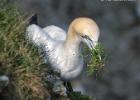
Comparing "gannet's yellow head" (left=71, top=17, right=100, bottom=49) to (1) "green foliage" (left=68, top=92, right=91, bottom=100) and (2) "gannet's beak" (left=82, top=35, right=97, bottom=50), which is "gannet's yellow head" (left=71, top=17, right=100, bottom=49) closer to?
(2) "gannet's beak" (left=82, top=35, right=97, bottom=50)

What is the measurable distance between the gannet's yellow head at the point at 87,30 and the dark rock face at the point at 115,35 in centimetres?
1204

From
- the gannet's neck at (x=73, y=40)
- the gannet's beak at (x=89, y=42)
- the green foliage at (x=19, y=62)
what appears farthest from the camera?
the gannet's neck at (x=73, y=40)

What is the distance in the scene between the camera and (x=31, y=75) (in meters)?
6.98

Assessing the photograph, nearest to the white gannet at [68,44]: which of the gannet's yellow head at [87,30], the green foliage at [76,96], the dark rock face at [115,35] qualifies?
the gannet's yellow head at [87,30]

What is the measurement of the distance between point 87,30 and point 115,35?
586 inches

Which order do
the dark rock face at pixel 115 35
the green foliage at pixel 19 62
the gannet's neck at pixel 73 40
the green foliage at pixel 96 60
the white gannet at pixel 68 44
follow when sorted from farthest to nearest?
1. the dark rock face at pixel 115 35
2. the gannet's neck at pixel 73 40
3. the white gannet at pixel 68 44
4. the green foliage at pixel 96 60
5. the green foliage at pixel 19 62

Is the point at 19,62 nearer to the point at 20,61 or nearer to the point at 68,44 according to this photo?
the point at 20,61

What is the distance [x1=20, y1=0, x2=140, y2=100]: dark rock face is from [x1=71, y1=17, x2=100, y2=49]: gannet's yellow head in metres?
12.0

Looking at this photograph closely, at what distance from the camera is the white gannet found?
7613 millimetres

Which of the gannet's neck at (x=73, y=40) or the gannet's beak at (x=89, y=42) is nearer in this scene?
the gannet's beak at (x=89, y=42)

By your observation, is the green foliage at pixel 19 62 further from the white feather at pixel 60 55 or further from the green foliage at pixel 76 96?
the green foliage at pixel 76 96

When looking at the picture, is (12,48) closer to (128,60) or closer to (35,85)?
(35,85)

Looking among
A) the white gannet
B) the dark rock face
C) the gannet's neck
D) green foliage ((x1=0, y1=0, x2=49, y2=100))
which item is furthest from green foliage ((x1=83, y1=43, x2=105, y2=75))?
the dark rock face

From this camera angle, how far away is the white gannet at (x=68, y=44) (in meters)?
7.61
